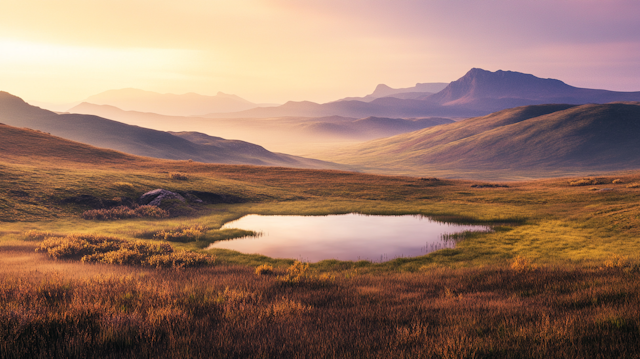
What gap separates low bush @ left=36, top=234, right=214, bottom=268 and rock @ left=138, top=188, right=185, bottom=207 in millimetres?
16592

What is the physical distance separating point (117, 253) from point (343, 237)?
15.7 meters

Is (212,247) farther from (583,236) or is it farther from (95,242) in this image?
(583,236)

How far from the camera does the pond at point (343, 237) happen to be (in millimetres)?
22234

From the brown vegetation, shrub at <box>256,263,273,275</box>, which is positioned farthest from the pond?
the brown vegetation

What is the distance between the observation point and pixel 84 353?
4770mm

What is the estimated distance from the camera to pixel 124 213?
31156 mm

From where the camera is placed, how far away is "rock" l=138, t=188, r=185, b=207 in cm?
3498

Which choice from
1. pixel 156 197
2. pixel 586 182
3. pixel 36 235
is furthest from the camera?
pixel 586 182

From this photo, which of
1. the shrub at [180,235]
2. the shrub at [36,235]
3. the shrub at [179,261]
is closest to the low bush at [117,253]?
the shrub at [179,261]

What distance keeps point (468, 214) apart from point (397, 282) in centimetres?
2791

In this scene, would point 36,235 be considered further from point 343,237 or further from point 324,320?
point 324,320

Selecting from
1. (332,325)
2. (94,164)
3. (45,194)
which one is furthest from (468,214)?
(94,164)

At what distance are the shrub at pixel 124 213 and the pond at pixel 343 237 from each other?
7072mm

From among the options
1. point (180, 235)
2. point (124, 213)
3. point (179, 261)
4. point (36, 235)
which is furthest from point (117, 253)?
point (124, 213)
